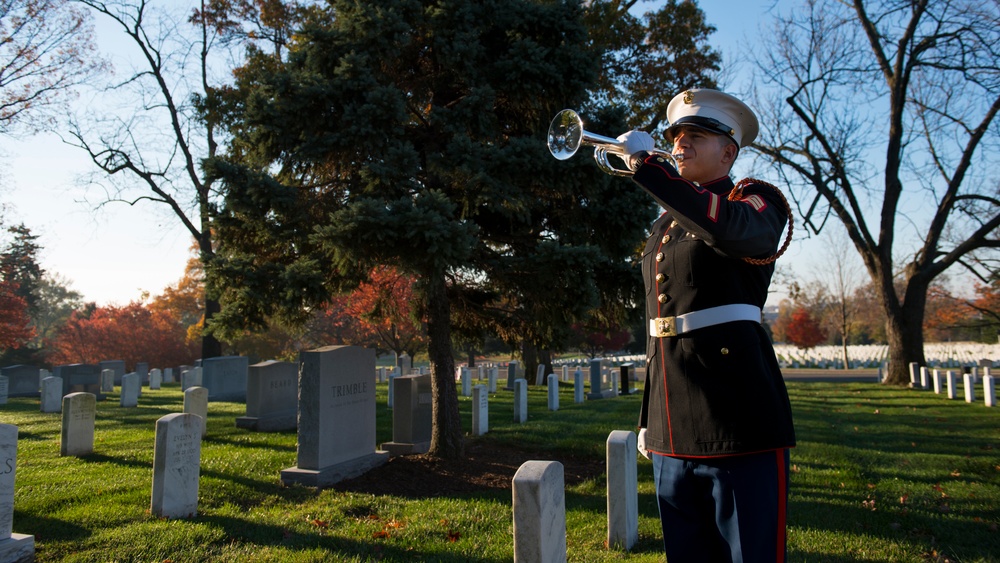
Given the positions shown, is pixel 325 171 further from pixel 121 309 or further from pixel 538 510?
pixel 121 309

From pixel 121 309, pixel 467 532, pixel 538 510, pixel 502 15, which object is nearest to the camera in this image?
pixel 538 510

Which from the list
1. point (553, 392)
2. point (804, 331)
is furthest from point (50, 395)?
point (804, 331)

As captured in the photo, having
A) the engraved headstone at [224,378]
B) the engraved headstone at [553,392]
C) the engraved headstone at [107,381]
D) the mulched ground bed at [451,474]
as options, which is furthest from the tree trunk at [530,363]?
the engraved headstone at [107,381]

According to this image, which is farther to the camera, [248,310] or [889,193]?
[889,193]

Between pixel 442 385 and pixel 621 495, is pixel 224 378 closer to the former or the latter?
pixel 442 385

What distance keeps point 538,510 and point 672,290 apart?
152 centimetres

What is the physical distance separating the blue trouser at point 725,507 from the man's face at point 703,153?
116cm

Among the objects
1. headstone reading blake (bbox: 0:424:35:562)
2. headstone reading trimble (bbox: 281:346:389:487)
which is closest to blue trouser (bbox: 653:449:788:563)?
headstone reading blake (bbox: 0:424:35:562)

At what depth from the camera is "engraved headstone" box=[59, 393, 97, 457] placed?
951 centimetres

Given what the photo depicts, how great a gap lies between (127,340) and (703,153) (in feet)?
116

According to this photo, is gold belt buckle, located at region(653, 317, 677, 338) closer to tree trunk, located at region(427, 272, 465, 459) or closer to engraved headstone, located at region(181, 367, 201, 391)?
tree trunk, located at region(427, 272, 465, 459)

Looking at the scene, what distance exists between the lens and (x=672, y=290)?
8.91ft

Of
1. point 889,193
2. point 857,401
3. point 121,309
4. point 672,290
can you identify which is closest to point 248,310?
point 672,290

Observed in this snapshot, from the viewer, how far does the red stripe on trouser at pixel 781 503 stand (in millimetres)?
2412
